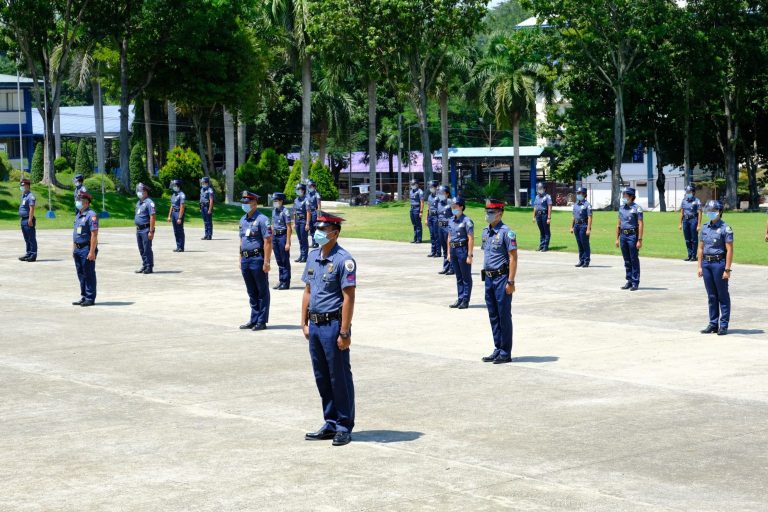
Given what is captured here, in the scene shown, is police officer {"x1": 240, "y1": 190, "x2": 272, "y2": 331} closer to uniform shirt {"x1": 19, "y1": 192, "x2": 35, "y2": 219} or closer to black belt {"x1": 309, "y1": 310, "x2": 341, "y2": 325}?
black belt {"x1": 309, "y1": 310, "x2": 341, "y2": 325}

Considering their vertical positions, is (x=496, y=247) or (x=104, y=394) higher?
(x=496, y=247)

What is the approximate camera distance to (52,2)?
4884 cm

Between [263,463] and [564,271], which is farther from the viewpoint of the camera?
[564,271]

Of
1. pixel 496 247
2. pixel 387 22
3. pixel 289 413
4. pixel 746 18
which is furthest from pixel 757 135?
pixel 289 413

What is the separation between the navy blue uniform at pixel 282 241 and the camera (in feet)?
75.0

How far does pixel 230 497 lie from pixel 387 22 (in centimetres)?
5030

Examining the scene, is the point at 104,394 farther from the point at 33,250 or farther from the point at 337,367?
the point at 33,250

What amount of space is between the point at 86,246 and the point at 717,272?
10728 millimetres

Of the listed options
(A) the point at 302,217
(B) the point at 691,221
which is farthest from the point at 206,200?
(B) the point at 691,221

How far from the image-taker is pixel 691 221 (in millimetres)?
28672

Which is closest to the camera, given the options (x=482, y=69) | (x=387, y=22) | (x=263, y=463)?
(x=263, y=463)

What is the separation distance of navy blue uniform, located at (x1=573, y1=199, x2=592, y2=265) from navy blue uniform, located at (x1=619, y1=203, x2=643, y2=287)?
4431 millimetres

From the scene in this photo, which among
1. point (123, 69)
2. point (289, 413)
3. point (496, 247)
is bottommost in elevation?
point (289, 413)

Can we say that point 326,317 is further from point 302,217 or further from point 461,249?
point 302,217
